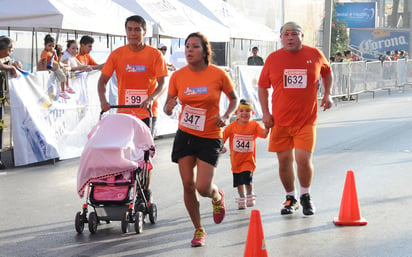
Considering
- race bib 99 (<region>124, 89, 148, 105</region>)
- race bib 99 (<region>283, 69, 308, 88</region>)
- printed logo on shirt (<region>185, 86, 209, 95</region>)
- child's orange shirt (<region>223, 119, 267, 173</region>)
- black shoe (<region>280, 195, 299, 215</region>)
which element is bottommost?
black shoe (<region>280, 195, 299, 215</region>)

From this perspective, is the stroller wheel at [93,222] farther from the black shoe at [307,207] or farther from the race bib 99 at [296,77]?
the race bib 99 at [296,77]

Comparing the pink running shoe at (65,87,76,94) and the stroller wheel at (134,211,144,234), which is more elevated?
the pink running shoe at (65,87,76,94)

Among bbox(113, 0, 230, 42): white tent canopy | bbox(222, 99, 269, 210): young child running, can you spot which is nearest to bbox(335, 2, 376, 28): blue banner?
bbox(113, 0, 230, 42): white tent canopy

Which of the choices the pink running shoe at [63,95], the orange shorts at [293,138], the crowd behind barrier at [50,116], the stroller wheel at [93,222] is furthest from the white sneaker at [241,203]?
the pink running shoe at [63,95]

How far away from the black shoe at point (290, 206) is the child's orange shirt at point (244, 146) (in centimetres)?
57

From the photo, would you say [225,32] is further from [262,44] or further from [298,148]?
[298,148]

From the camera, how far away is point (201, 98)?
278 inches

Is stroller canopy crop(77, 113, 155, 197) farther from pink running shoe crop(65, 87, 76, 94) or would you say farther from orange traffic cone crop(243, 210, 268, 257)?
pink running shoe crop(65, 87, 76, 94)

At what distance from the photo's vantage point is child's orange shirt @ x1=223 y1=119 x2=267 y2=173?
9031mm

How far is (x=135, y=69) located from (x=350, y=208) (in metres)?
2.58

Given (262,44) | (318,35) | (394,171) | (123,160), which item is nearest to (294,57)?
(123,160)

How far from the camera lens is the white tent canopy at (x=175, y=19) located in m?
19.1

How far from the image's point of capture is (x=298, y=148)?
8.53m

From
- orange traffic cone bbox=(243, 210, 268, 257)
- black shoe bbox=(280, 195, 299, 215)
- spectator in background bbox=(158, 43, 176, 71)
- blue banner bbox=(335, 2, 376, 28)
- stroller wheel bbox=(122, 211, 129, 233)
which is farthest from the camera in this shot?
blue banner bbox=(335, 2, 376, 28)
